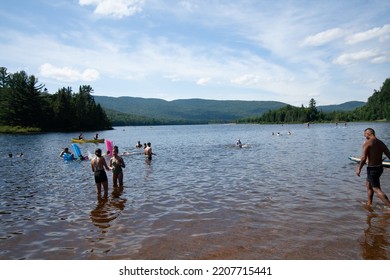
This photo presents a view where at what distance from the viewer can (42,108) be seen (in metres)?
116

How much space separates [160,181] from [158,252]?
11.3 meters

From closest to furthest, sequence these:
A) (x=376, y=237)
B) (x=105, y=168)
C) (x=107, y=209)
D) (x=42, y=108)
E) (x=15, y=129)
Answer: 1. (x=376, y=237)
2. (x=107, y=209)
3. (x=105, y=168)
4. (x=15, y=129)
5. (x=42, y=108)

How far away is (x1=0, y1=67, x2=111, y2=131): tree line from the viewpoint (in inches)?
4277

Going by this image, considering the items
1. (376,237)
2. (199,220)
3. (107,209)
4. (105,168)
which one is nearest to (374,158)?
(376,237)

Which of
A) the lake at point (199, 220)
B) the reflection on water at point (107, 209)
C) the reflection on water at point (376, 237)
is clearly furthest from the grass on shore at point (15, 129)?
the reflection on water at point (376, 237)

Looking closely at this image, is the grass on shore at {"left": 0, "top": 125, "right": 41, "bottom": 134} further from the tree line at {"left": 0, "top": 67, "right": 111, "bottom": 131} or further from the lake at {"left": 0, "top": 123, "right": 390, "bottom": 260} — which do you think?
the lake at {"left": 0, "top": 123, "right": 390, "bottom": 260}

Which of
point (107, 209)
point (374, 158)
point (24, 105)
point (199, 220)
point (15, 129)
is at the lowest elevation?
point (107, 209)

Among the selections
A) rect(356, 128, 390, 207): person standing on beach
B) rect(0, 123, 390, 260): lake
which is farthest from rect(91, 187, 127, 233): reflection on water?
rect(356, 128, 390, 207): person standing on beach

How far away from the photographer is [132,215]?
1216cm

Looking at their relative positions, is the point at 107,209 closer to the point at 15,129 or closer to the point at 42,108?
the point at 15,129

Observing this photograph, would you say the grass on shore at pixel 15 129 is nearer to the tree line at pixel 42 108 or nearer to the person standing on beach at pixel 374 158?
the tree line at pixel 42 108
